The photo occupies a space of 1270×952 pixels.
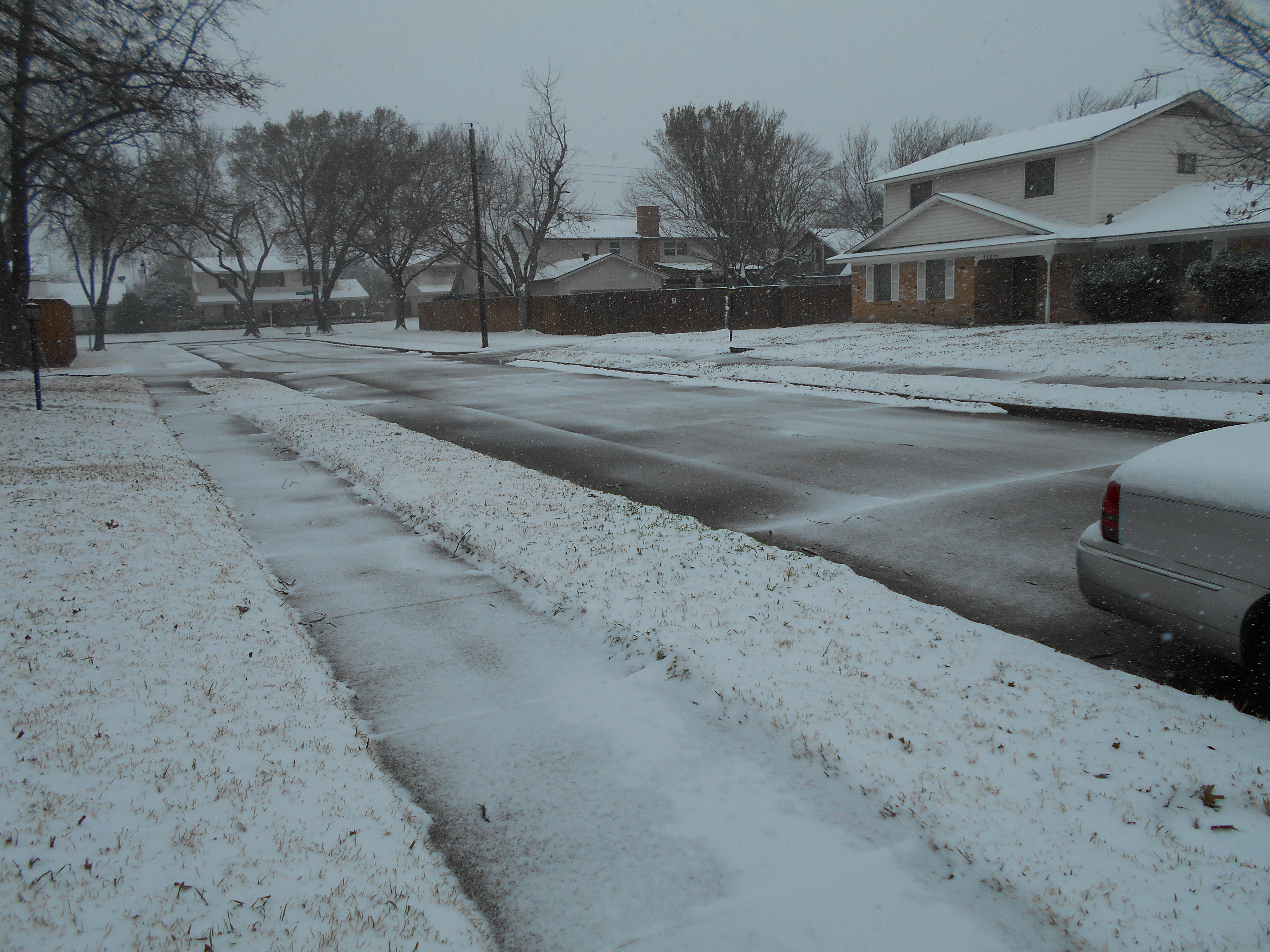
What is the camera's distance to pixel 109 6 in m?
13.6

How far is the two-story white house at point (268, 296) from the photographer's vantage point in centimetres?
8475

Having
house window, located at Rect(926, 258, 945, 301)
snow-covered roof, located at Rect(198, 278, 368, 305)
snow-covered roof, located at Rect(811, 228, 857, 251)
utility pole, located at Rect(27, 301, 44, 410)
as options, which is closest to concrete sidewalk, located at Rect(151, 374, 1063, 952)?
utility pole, located at Rect(27, 301, 44, 410)

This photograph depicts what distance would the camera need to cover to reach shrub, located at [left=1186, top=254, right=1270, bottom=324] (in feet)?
71.8

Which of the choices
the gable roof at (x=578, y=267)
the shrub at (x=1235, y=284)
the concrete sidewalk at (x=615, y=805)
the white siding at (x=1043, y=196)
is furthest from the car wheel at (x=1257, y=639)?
the gable roof at (x=578, y=267)

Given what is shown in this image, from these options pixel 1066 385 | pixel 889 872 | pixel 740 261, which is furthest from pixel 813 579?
pixel 740 261

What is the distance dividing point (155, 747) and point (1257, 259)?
2631cm

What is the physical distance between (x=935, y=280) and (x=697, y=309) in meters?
10.6

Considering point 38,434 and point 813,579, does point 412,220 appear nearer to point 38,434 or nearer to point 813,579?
point 38,434

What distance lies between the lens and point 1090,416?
39.7ft

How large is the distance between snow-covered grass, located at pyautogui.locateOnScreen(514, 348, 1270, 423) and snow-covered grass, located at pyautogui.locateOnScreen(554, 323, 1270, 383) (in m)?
1.71

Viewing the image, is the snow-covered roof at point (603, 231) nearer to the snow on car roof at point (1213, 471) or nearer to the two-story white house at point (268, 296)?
the two-story white house at point (268, 296)

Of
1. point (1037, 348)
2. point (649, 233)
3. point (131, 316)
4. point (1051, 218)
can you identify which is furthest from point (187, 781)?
point (131, 316)

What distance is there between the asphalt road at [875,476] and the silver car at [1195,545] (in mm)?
388

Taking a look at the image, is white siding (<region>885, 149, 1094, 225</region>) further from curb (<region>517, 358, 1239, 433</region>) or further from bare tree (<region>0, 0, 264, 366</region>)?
bare tree (<region>0, 0, 264, 366</region>)
